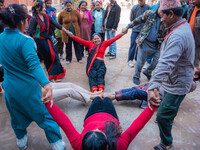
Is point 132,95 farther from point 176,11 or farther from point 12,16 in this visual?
point 12,16

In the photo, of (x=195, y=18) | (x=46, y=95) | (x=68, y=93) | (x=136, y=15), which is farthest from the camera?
(x=136, y=15)

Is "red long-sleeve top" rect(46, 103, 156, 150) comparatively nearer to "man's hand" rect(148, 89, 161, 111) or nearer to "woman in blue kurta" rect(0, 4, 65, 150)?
"man's hand" rect(148, 89, 161, 111)

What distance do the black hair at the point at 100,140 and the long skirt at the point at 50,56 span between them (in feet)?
8.39

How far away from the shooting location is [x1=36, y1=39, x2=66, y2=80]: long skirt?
341cm

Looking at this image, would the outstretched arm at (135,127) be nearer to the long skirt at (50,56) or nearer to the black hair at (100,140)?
the black hair at (100,140)

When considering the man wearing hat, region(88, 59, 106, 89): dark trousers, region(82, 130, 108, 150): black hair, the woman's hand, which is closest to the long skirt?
region(88, 59, 106, 89): dark trousers

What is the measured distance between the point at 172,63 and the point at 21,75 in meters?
1.42

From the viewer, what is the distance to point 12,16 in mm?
1480

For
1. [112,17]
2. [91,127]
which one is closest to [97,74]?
[91,127]

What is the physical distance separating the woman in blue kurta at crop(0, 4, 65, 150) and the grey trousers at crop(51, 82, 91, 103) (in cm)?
79

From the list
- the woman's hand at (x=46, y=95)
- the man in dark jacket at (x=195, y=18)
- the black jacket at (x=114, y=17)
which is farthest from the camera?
the black jacket at (x=114, y=17)

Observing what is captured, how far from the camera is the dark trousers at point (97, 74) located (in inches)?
125

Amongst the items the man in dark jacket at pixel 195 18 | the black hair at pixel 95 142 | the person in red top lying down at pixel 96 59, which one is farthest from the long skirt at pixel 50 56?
the man in dark jacket at pixel 195 18

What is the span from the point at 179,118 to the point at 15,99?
230cm
